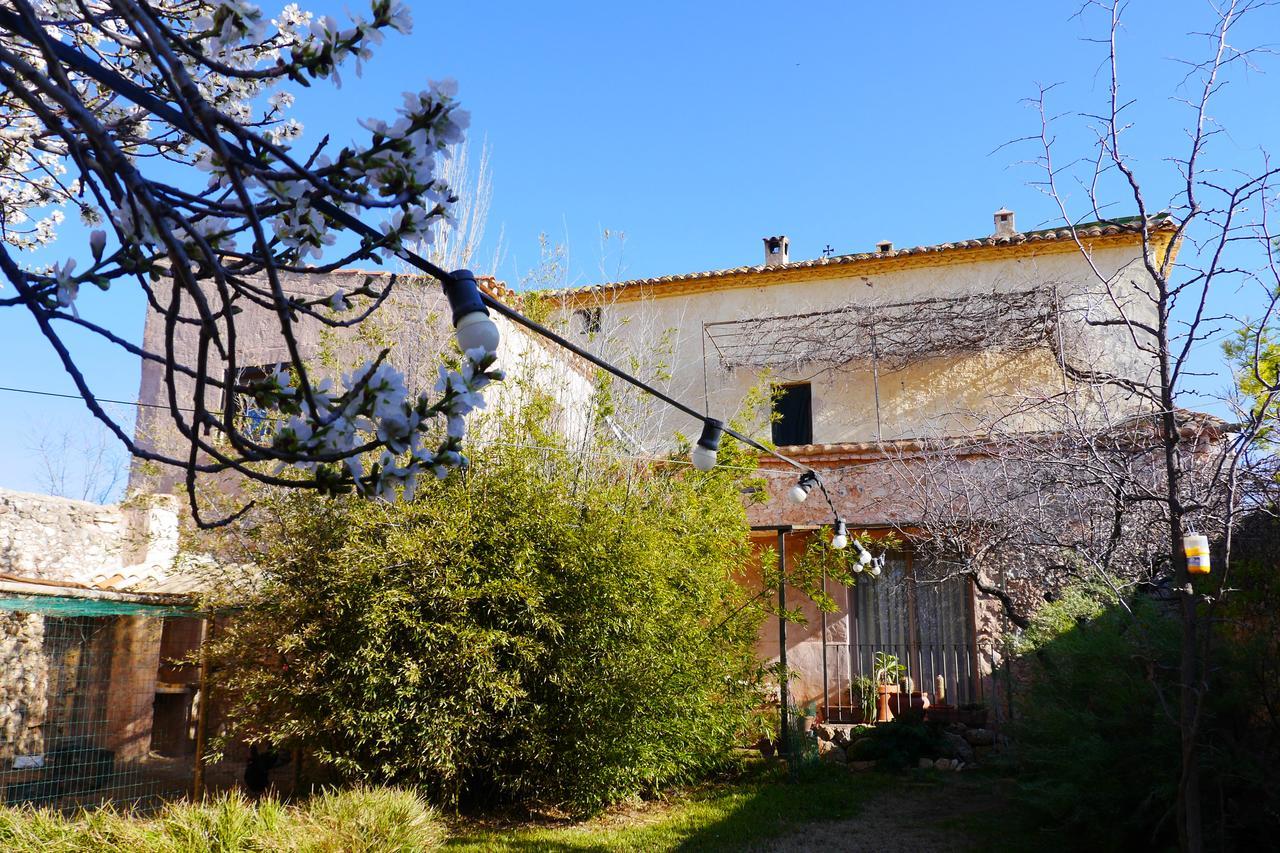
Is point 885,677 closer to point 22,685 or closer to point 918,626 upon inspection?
point 918,626

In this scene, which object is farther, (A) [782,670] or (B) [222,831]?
(A) [782,670]

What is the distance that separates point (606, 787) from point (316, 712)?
8.39ft

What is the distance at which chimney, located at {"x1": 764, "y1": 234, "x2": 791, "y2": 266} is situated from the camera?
16.8 meters

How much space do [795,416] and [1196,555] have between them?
36.6ft

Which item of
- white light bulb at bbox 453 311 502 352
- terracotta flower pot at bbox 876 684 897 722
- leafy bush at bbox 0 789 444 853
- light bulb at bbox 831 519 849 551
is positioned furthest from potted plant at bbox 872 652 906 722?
white light bulb at bbox 453 311 502 352

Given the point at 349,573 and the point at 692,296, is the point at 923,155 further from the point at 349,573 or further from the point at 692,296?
the point at 692,296

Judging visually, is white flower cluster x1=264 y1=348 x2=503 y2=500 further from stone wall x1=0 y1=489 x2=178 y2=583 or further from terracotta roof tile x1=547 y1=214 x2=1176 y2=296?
terracotta roof tile x1=547 y1=214 x2=1176 y2=296

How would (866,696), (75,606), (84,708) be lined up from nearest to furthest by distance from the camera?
1. (75,606)
2. (84,708)
3. (866,696)

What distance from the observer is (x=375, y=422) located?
1.92 m

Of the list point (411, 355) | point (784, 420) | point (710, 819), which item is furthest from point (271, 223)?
point (784, 420)

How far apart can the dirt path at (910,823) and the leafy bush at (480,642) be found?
1572 millimetres

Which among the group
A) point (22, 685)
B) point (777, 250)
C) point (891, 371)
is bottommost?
point (22, 685)

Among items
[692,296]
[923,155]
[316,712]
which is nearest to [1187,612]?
[923,155]

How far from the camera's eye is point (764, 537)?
11.9 metres
